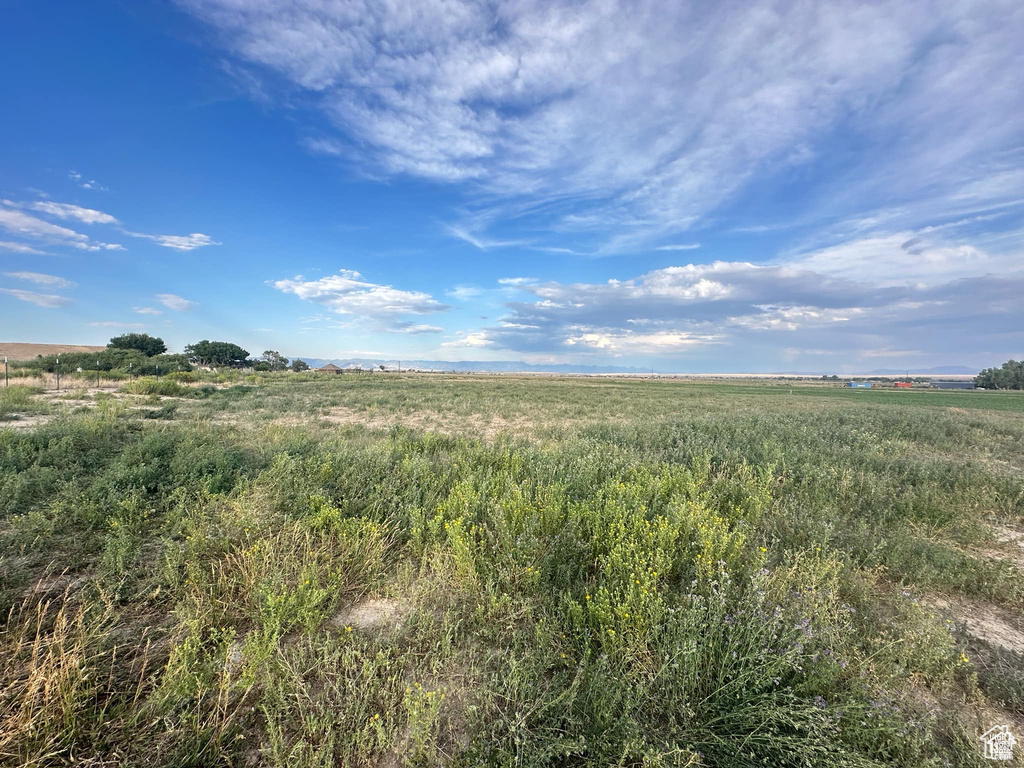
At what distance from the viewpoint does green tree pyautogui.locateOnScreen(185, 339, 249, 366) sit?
3172 inches

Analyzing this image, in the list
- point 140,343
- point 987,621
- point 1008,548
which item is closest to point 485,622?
point 987,621

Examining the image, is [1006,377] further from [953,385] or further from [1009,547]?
[1009,547]

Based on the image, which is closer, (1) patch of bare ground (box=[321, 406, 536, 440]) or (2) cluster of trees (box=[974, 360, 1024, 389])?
(1) patch of bare ground (box=[321, 406, 536, 440])

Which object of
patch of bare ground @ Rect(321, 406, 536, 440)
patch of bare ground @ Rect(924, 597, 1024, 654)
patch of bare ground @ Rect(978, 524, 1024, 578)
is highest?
patch of bare ground @ Rect(321, 406, 536, 440)

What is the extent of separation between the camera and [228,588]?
3.40 metres

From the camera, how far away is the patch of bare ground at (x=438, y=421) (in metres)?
14.0

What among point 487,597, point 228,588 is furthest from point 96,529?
point 487,597

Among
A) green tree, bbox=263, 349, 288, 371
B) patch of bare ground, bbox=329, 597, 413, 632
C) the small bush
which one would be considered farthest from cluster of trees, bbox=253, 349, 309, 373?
patch of bare ground, bbox=329, 597, 413, 632

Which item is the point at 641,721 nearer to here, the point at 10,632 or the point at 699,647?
the point at 699,647

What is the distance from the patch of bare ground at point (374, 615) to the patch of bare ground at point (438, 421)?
29.3 ft

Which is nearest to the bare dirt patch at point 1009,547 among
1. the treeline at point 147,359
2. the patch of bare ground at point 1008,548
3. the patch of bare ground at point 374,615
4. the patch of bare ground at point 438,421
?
the patch of bare ground at point 1008,548

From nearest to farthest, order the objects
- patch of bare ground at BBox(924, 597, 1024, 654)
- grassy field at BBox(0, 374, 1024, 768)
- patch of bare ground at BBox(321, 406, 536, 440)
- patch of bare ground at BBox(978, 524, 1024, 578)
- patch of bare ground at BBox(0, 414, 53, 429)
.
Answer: grassy field at BBox(0, 374, 1024, 768), patch of bare ground at BBox(924, 597, 1024, 654), patch of bare ground at BBox(978, 524, 1024, 578), patch of bare ground at BBox(0, 414, 53, 429), patch of bare ground at BBox(321, 406, 536, 440)

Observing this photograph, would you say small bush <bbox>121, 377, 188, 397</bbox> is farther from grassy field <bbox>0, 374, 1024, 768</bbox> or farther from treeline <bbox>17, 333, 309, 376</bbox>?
grassy field <bbox>0, 374, 1024, 768</bbox>

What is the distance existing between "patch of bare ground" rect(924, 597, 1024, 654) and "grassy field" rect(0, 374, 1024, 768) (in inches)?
1.2
